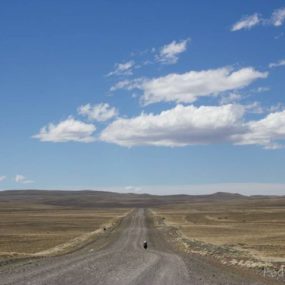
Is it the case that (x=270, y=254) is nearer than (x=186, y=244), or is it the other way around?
(x=270, y=254)

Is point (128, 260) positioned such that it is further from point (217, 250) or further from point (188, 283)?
point (217, 250)

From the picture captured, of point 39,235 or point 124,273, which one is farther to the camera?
point 39,235

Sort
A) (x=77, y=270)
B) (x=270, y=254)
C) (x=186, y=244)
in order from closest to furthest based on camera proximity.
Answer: (x=77, y=270)
(x=270, y=254)
(x=186, y=244)

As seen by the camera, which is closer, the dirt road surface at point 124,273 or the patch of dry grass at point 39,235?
the dirt road surface at point 124,273

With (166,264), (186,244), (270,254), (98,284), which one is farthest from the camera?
(186,244)

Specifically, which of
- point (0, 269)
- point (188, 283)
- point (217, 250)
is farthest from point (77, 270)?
point (217, 250)

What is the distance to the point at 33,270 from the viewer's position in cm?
2833

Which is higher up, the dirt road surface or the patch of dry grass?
the dirt road surface

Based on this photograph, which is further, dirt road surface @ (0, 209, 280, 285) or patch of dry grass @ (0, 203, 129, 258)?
patch of dry grass @ (0, 203, 129, 258)

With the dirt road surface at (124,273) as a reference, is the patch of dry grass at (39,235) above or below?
below

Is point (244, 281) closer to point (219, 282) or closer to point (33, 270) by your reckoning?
point (219, 282)

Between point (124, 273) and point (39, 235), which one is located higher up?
point (124, 273)

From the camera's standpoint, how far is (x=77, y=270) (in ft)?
92.1

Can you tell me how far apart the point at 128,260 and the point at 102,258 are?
93.7 inches
